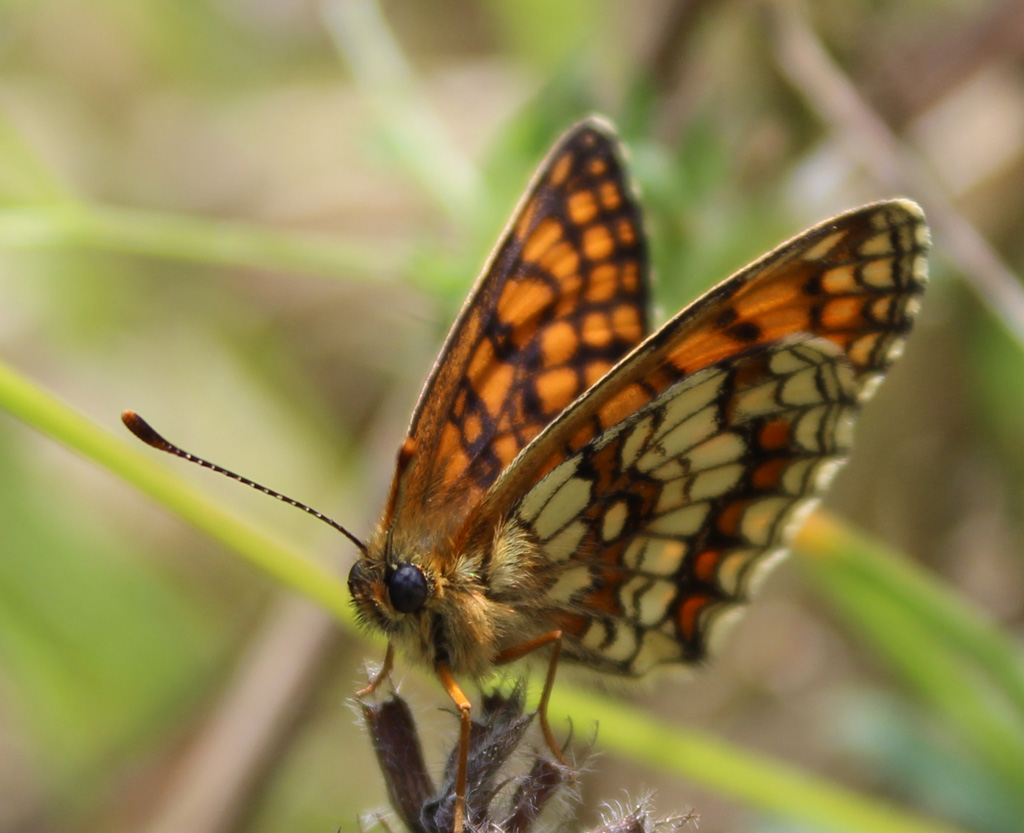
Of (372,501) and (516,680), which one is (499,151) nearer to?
(372,501)

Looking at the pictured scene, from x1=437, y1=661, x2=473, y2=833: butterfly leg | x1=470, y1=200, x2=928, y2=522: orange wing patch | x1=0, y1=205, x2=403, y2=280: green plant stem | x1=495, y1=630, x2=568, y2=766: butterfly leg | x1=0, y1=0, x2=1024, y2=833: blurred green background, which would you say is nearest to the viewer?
x1=437, y1=661, x2=473, y2=833: butterfly leg

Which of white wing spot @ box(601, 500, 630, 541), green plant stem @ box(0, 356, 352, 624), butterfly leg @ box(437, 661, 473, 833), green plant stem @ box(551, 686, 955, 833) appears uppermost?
white wing spot @ box(601, 500, 630, 541)

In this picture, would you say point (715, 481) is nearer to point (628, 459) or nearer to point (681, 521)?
point (681, 521)

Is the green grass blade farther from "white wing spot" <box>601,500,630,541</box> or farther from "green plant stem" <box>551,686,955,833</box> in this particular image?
"white wing spot" <box>601,500,630,541</box>

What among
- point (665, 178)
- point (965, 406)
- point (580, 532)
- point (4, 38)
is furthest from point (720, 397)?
point (4, 38)

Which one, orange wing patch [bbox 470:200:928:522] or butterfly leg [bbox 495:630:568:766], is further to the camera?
butterfly leg [bbox 495:630:568:766]

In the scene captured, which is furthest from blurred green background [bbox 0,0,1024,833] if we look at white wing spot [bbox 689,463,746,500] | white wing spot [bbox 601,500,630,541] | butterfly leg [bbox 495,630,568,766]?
Result: white wing spot [bbox 689,463,746,500]

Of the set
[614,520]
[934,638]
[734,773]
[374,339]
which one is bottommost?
[734,773]

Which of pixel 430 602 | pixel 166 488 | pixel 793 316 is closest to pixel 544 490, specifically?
pixel 430 602
